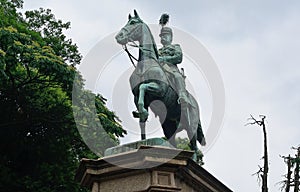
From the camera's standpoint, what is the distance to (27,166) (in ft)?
53.5

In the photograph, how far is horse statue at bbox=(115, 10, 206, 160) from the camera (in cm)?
799

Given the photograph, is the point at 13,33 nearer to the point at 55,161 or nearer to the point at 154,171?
the point at 55,161

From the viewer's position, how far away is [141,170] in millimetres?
6789

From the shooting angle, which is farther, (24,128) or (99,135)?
(24,128)

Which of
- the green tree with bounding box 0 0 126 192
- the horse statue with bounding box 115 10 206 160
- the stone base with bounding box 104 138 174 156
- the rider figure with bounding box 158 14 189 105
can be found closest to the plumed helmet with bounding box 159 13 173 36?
the rider figure with bounding box 158 14 189 105

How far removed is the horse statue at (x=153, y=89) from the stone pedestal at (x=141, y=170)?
3.05 feet

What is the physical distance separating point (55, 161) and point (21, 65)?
3.13m

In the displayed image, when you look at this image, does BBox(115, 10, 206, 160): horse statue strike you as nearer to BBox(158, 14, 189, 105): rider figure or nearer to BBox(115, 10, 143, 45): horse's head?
BBox(115, 10, 143, 45): horse's head

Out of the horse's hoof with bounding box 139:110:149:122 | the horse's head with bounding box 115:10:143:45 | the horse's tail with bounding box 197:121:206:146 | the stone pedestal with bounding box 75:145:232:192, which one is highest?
the horse's head with bounding box 115:10:143:45

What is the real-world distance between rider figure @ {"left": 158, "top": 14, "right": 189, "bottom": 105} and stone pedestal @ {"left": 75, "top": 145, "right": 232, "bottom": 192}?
1.53 meters

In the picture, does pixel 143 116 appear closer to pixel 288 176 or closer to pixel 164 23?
pixel 164 23

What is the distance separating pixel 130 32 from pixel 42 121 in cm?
861

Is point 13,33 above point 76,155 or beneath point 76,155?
above

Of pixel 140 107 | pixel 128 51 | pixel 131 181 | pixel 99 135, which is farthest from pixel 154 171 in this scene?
pixel 99 135
